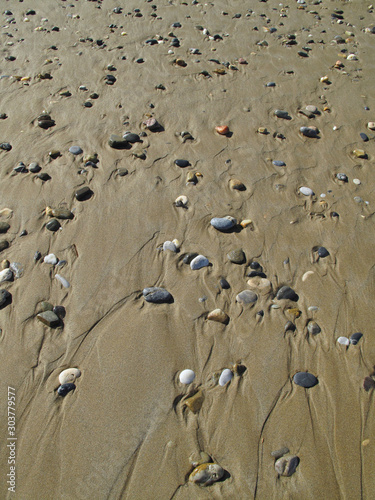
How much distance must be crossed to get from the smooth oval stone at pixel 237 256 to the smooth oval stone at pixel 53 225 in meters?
1.50

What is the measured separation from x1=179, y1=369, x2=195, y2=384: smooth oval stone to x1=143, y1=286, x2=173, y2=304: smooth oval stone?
0.55 meters

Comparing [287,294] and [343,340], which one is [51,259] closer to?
[287,294]

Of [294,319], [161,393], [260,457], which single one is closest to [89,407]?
[161,393]

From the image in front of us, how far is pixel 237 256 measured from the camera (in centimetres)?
279

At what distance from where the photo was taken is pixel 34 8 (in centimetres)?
652

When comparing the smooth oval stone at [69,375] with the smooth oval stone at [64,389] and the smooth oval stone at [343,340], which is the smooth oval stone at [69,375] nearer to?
the smooth oval stone at [64,389]

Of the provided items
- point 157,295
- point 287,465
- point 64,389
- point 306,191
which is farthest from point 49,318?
point 306,191

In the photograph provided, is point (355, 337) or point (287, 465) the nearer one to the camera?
point (287, 465)

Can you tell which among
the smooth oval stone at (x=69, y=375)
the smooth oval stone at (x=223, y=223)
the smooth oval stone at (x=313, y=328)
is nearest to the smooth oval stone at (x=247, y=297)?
the smooth oval stone at (x=313, y=328)

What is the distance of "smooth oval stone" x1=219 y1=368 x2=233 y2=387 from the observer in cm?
216

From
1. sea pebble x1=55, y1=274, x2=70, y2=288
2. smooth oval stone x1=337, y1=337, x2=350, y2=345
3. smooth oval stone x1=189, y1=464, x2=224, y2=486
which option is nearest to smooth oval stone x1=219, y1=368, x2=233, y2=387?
smooth oval stone x1=189, y1=464, x2=224, y2=486

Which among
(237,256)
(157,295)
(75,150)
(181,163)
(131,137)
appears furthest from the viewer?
(131,137)

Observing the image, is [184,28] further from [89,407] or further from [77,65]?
[89,407]

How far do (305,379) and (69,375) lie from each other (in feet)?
4.94
